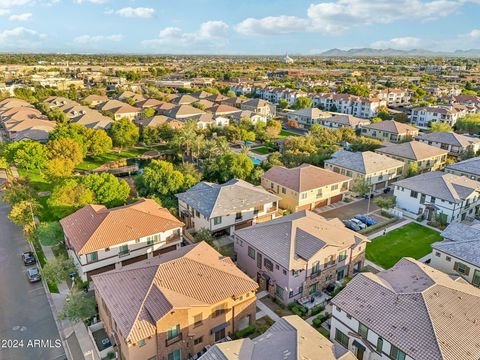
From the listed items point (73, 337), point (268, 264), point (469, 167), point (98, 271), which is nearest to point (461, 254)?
point (268, 264)

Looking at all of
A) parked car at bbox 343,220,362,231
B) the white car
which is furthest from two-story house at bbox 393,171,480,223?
parked car at bbox 343,220,362,231

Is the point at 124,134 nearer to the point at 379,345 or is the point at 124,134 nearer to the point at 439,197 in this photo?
the point at 439,197

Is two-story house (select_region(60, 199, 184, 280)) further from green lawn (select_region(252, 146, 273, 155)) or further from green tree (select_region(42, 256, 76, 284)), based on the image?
green lawn (select_region(252, 146, 273, 155))

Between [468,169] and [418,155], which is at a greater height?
[418,155]

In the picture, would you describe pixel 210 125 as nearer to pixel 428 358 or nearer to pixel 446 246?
pixel 446 246

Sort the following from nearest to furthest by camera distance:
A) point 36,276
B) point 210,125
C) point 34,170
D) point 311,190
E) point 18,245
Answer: point 36,276 < point 18,245 < point 311,190 < point 34,170 < point 210,125

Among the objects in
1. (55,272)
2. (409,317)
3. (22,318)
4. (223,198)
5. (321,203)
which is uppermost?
(223,198)

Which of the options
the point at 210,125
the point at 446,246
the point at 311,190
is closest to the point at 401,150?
the point at 311,190
